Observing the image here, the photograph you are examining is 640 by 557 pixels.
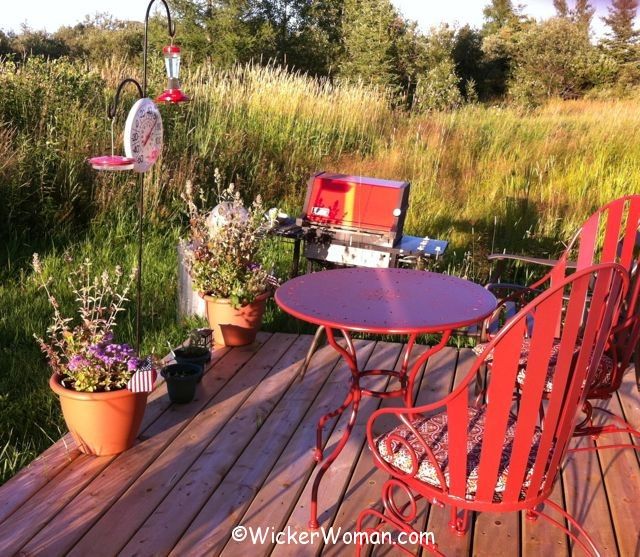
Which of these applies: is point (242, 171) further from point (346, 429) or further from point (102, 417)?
point (346, 429)

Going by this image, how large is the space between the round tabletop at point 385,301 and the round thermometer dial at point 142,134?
2.76ft

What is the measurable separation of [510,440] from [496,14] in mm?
30013

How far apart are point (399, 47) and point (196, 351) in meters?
16.3

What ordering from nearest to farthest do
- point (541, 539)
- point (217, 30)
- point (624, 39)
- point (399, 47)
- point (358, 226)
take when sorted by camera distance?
point (541, 539), point (358, 226), point (399, 47), point (217, 30), point (624, 39)

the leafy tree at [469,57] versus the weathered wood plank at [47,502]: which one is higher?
the leafy tree at [469,57]

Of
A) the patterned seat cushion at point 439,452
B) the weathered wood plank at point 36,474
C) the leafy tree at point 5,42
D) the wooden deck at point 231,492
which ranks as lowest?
the weathered wood plank at point 36,474

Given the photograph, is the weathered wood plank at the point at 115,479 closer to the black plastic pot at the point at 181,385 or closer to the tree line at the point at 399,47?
the black plastic pot at the point at 181,385

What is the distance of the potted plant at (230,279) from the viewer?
3.62 metres

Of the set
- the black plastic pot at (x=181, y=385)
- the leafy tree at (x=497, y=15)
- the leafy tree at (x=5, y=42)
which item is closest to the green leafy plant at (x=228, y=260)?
the black plastic pot at (x=181, y=385)

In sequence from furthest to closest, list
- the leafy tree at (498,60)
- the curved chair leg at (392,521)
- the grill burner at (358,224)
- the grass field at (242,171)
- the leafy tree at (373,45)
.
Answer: the leafy tree at (498,60)
the leafy tree at (373,45)
the grass field at (242,171)
the grill burner at (358,224)
the curved chair leg at (392,521)

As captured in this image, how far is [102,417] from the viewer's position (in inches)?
97.6

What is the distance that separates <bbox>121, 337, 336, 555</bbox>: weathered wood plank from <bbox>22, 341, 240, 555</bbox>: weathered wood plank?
17 cm

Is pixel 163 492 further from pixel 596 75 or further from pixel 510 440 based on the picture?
pixel 596 75

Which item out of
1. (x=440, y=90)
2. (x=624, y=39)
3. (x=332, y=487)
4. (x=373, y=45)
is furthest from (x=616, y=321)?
(x=624, y=39)
